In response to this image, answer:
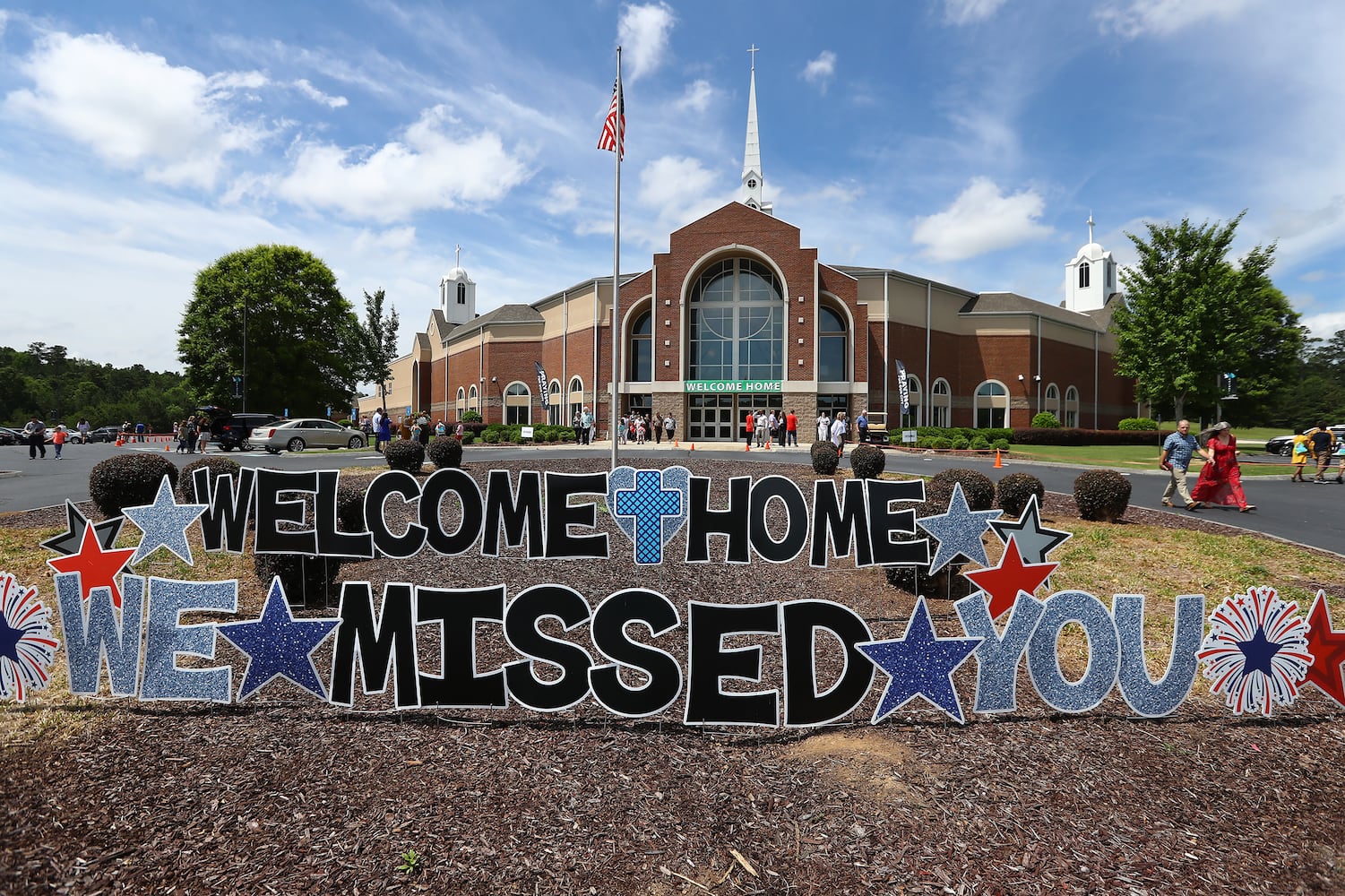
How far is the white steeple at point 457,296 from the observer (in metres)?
76.6

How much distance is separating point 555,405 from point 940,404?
1016 inches

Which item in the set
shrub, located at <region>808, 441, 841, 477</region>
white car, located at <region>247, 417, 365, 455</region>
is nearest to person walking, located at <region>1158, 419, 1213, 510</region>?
shrub, located at <region>808, 441, 841, 477</region>

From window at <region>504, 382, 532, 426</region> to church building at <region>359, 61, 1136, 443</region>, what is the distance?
10cm

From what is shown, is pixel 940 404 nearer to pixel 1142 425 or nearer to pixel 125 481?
pixel 1142 425

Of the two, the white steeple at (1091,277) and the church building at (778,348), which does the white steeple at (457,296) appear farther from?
the white steeple at (1091,277)

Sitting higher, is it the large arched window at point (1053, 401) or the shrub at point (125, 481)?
the large arched window at point (1053, 401)

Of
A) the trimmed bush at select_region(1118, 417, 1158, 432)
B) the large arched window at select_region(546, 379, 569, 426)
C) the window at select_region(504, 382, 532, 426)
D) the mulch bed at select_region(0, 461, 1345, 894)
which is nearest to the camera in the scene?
the mulch bed at select_region(0, 461, 1345, 894)

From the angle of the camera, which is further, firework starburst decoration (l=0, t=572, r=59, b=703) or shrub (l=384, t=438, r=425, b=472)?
shrub (l=384, t=438, r=425, b=472)

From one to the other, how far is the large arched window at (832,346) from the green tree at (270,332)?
29.2m

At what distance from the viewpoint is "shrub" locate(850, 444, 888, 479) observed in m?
13.7

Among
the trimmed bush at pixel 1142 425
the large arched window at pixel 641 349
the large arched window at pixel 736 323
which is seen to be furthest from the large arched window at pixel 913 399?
the large arched window at pixel 641 349

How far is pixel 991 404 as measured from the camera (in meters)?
44.5

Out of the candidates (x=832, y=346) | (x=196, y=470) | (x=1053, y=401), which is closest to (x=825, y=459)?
(x=196, y=470)

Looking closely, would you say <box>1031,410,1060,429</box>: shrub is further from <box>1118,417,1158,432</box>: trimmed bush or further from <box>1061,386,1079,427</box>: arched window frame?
<box>1061,386,1079,427</box>: arched window frame
